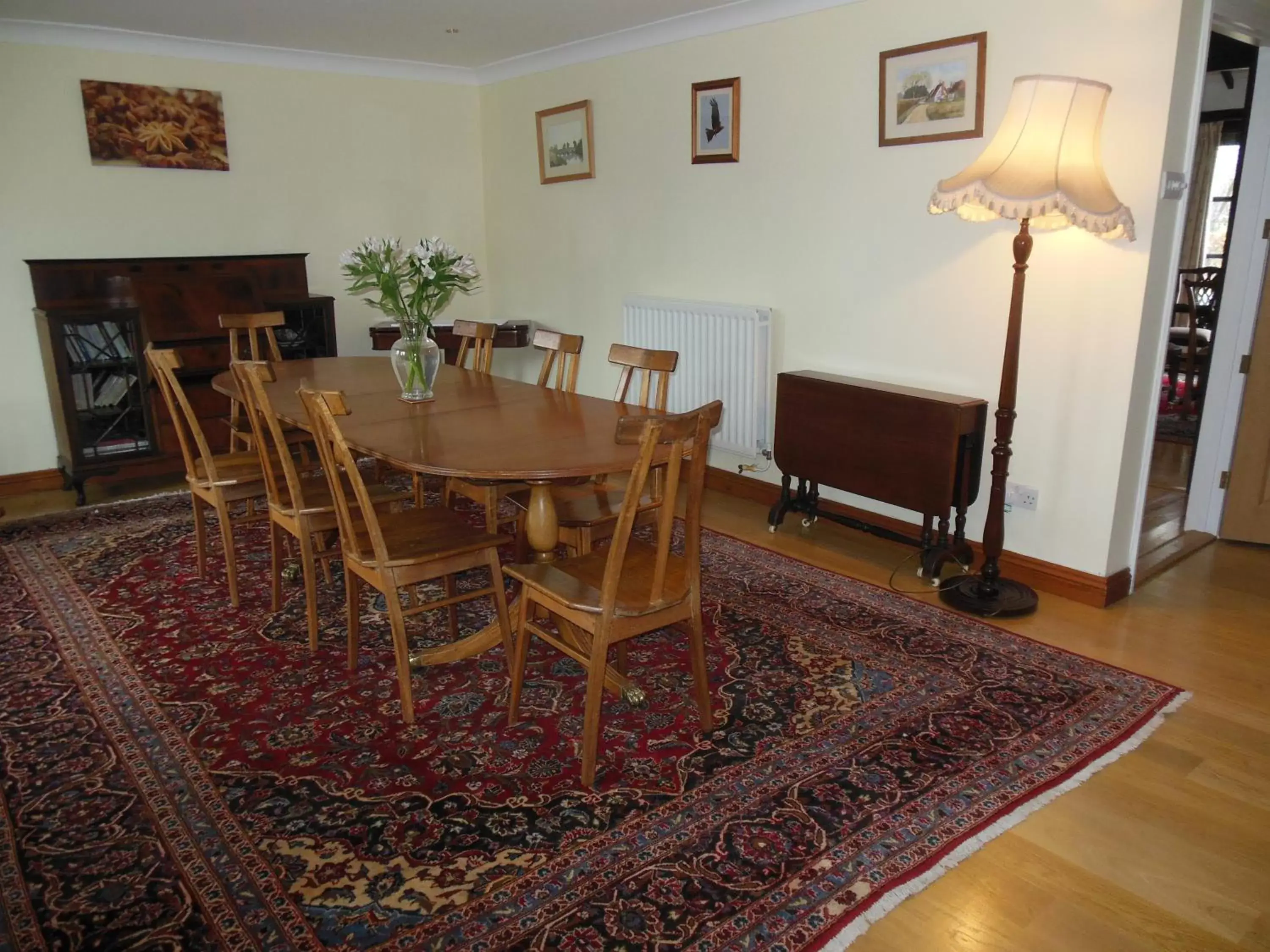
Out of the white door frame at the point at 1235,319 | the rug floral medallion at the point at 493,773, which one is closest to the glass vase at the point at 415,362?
the rug floral medallion at the point at 493,773

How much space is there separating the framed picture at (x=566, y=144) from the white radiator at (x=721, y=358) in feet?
2.97

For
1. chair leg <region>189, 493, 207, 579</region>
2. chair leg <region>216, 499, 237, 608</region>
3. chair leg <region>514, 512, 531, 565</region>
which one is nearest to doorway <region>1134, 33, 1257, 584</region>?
chair leg <region>514, 512, 531, 565</region>

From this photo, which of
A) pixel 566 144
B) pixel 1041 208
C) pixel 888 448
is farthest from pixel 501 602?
pixel 566 144

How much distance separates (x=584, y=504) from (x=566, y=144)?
10.1ft

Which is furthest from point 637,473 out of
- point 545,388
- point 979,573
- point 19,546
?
point 19,546

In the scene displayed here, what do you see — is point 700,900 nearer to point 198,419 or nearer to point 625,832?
point 625,832

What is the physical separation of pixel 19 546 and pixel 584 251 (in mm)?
3224

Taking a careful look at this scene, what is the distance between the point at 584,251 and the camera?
534 cm

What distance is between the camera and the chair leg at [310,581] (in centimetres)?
288

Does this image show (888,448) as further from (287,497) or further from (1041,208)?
(287,497)

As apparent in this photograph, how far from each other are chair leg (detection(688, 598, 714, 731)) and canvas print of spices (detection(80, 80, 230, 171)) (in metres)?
4.17

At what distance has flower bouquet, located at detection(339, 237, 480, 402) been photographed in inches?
117

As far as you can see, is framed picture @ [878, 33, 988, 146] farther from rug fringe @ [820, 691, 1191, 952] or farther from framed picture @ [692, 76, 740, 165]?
rug fringe @ [820, 691, 1191, 952]

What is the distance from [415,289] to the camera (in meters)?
3.05
